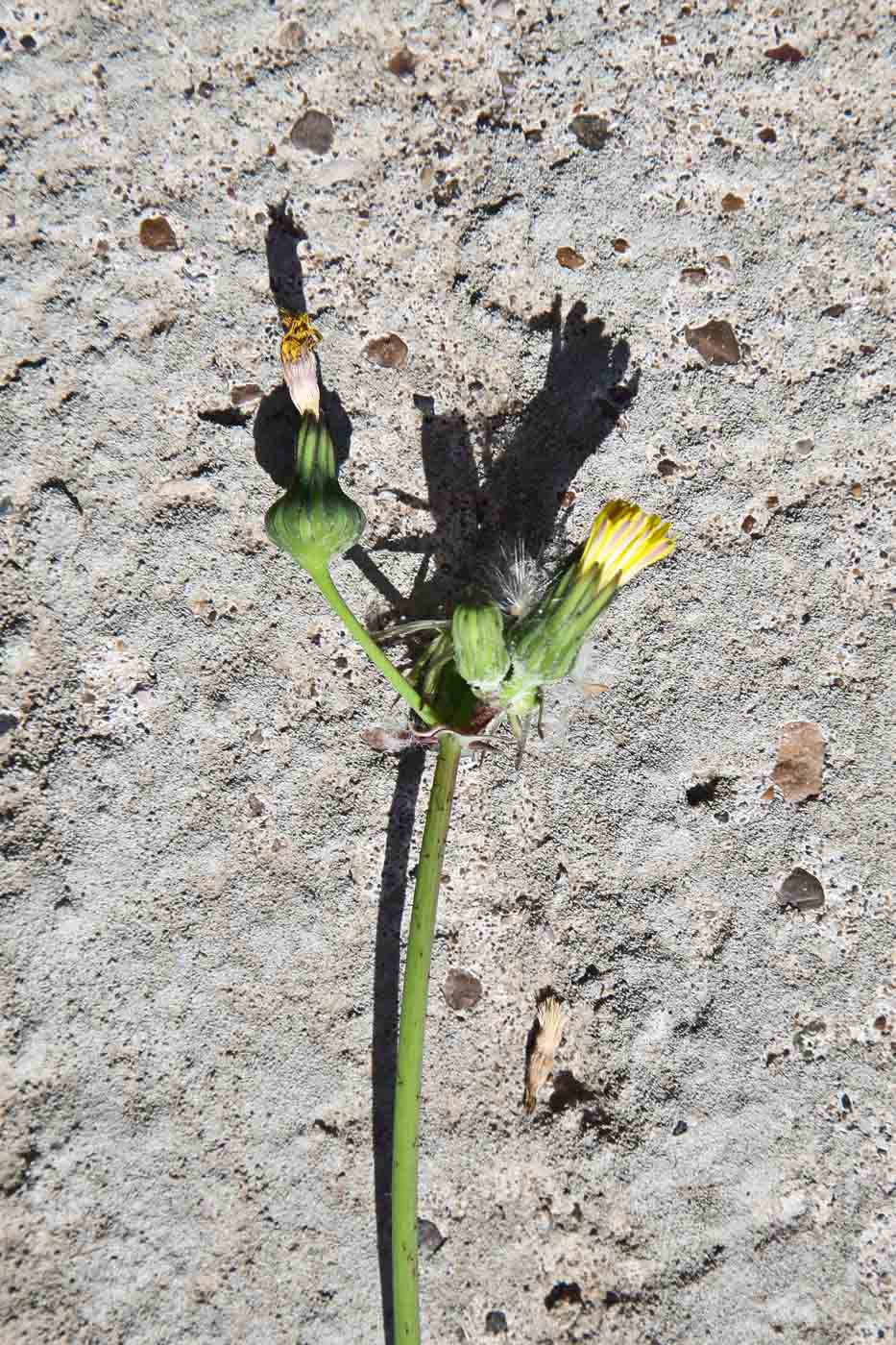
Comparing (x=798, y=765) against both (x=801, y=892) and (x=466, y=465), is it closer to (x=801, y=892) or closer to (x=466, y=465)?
(x=801, y=892)

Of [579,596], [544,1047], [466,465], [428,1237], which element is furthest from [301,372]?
[428,1237]

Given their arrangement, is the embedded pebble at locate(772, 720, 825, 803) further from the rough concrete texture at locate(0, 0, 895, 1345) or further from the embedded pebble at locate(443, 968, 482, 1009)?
the embedded pebble at locate(443, 968, 482, 1009)

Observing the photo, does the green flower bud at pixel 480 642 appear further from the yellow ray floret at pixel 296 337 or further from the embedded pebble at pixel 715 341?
the embedded pebble at pixel 715 341

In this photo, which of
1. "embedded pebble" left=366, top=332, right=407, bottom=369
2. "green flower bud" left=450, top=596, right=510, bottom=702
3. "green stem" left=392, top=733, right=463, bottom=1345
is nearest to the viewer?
"green flower bud" left=450, top=596, right=510, bottom=702

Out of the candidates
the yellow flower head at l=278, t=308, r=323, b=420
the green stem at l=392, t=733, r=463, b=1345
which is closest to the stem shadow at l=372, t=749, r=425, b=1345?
the green stem at l=392, t=733, r=463, b=1345

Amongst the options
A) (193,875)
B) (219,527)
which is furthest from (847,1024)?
(219,527)

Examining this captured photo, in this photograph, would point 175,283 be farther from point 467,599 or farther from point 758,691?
point 758,691
